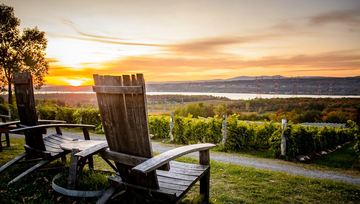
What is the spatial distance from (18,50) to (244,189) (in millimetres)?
29019

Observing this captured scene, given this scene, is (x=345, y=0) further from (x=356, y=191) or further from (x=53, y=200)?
(x=53, y=200)

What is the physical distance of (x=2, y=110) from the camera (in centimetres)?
1972

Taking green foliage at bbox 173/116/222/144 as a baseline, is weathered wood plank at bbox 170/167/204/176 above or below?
above

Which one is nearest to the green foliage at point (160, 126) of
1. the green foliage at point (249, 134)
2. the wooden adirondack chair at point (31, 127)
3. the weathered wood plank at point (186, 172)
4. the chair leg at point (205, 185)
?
the green foliage at point (249, 134)

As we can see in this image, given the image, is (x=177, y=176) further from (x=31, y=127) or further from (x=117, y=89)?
(x=31, y=127)

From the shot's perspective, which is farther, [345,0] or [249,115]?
[249,115]

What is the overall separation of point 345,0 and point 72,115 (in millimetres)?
15414

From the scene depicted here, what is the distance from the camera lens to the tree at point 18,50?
26.4 metres

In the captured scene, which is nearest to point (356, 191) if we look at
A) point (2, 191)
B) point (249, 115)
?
point (2, 191)

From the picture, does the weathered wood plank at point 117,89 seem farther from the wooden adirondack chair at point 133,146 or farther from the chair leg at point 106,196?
the chair leg at point 106,196

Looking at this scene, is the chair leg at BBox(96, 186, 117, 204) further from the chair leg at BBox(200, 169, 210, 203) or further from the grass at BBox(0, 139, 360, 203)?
the chair leg at BBox(200, 169, 210, 203)

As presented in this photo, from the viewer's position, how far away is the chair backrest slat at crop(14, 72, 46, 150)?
4.46m

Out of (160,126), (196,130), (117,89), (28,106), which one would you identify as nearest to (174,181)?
(117,89)

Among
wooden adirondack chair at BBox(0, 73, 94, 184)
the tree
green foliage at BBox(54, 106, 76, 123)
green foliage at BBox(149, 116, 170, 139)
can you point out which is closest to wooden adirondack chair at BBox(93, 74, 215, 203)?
wooden adirondack chair at BBox(0, 73, 94, 184)
